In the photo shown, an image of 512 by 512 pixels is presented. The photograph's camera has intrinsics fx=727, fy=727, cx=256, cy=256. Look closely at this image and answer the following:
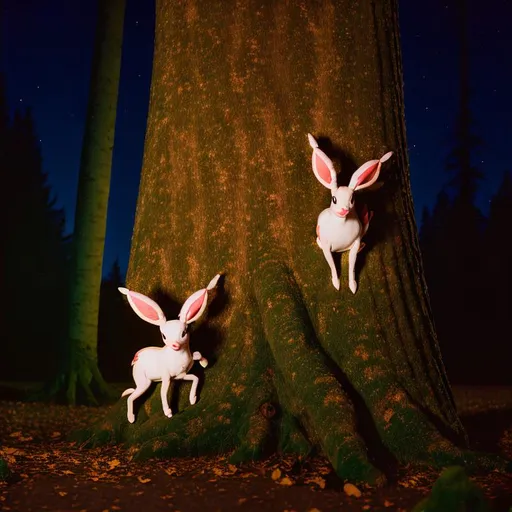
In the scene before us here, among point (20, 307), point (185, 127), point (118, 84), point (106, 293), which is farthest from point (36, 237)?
point (185, 127)

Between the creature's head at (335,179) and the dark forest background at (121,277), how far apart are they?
1010cm

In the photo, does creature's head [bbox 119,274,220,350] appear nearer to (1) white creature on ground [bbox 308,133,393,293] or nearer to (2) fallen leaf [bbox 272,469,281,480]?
(1) white creature on ground [bbox 308,133,393,293]

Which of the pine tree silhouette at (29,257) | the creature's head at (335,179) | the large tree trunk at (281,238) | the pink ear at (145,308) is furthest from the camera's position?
the pine tree silhouette at (29,257)

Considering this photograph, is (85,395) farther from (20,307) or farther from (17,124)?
(17,124)

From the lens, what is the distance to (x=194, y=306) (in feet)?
14.2

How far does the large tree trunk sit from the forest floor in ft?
0.58

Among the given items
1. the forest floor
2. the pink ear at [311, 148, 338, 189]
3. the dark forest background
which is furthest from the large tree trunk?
the dark forest background

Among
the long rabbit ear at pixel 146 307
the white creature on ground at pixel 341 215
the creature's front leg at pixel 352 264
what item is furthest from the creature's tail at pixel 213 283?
the creature's front leg at pixel 352 264

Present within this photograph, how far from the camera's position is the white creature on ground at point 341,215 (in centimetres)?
418

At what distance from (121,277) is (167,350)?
1515 centimetres

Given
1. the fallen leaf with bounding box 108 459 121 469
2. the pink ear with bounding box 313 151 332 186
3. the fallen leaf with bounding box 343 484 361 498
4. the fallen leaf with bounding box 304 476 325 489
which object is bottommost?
the fallen leaf with bounding box 343 484 361 498

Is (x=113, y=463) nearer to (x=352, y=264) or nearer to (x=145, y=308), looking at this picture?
(x=145, y=308)

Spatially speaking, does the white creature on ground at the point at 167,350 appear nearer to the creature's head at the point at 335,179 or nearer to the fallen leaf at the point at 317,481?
the creature's head at the point at 335,179

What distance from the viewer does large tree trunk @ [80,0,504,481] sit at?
4.27m
